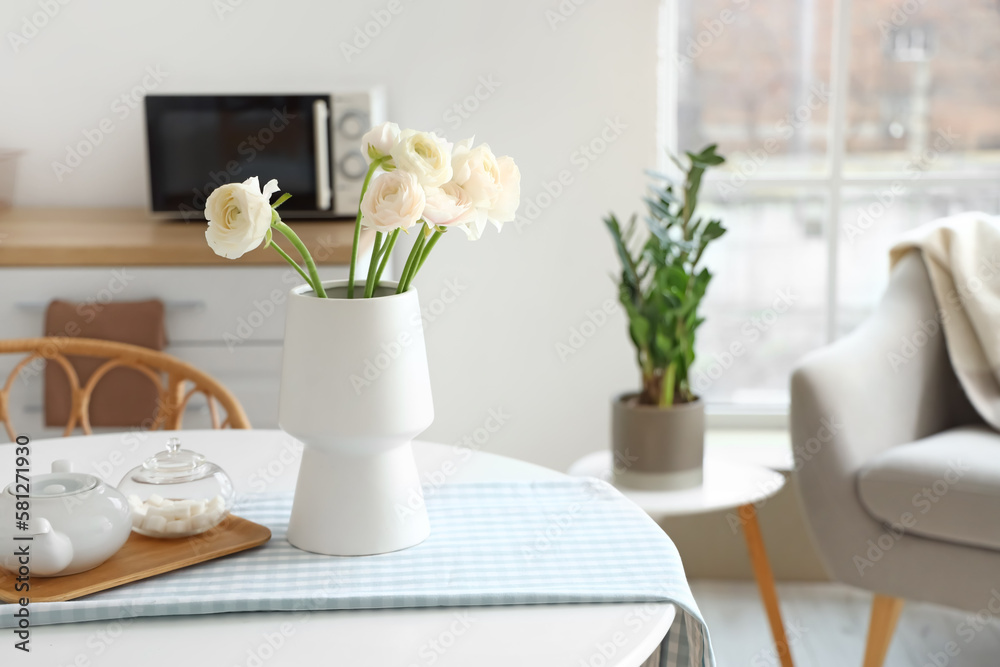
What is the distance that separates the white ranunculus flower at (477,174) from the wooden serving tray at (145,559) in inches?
14.4

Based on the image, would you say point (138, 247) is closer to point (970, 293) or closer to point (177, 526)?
point (177, 526)

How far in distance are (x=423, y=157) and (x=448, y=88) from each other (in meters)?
1.69

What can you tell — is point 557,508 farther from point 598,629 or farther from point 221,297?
point 221,297

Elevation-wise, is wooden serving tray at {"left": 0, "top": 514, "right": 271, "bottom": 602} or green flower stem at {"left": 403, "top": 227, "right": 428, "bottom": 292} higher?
green flower stem at {"left": 403, "top": 227, "right": 428, "bottom": 292}

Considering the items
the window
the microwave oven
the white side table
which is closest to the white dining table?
the white side table

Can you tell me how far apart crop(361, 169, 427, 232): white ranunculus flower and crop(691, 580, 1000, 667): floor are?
151cm

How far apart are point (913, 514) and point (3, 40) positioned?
7.54 ft

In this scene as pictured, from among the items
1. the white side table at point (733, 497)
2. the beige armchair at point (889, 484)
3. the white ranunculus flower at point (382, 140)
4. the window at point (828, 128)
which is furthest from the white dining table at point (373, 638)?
the window at point (828, 128)

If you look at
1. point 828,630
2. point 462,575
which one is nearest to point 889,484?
point 828,630

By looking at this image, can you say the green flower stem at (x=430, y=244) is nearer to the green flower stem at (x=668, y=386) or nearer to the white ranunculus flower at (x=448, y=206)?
the white ranunculus flower at (x=448, y=206)

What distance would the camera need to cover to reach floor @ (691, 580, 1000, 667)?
202 centimetres

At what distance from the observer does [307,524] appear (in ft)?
2.91

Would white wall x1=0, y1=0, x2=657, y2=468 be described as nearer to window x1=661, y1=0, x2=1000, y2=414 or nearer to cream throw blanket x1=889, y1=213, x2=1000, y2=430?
window x1=661, y1=0, x2=1000, y2=414

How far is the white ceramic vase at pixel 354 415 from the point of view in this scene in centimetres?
85
